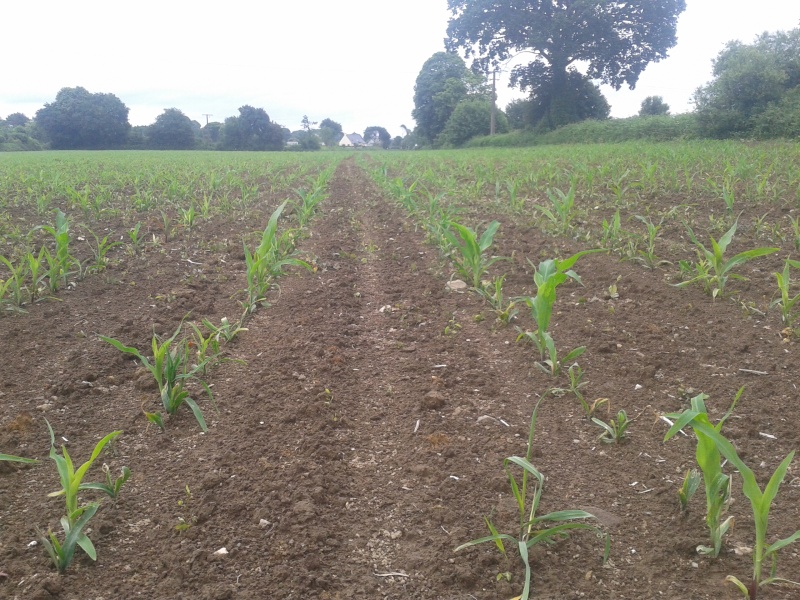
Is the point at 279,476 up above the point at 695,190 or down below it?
below

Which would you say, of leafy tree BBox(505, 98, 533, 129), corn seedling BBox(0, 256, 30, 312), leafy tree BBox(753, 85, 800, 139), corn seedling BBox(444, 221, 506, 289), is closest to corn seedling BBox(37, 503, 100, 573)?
corn seedling BBox(0, 256, 30, 312)

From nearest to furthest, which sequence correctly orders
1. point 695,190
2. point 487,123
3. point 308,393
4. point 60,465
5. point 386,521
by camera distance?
1. point 60,465
2. point 386,521
3. point 308,393
4. point 695,190
5. point 487,123

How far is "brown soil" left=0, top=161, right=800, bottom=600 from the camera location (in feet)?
4.56

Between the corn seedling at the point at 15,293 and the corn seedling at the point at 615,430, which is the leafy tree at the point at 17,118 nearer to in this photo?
the corn seedling at the point at 15,293

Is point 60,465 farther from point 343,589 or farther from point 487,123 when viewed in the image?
point 487,123

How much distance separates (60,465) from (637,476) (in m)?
1.74

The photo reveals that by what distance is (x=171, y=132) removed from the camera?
1944 inches

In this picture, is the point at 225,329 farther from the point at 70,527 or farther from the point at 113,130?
the point at 113,130

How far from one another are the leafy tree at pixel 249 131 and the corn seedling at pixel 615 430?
5456 centimetres

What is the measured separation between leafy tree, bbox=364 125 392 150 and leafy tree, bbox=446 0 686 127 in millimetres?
61199

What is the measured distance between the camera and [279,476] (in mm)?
1766

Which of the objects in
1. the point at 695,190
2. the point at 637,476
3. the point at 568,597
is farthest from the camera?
the point at 695,190

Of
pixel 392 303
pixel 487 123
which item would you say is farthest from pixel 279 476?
pixel 487 123

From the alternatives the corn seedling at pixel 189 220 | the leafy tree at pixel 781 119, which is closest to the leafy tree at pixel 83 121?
the leafy tree at pixel 781 119
